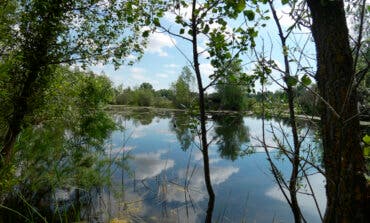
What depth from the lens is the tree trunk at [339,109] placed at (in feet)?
7.09

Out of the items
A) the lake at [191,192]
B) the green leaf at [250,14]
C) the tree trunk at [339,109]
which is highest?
the green leaf at [250,14]

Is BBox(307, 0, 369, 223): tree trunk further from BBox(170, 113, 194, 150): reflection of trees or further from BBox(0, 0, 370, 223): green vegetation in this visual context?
BBox(170, 113, 194, 150): reflection of trees

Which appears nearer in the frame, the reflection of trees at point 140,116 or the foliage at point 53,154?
the foliage at point 53,154

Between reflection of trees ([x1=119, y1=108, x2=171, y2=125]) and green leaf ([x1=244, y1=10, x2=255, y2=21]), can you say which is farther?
reflection of trees ([x1=119, y1=108, x2=171, y2=125])

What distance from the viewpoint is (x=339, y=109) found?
2160 millimetres

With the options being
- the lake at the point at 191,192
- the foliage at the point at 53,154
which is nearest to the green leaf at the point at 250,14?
the lake at the point at 191,192

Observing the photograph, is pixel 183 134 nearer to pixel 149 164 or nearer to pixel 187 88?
pixel 149 164

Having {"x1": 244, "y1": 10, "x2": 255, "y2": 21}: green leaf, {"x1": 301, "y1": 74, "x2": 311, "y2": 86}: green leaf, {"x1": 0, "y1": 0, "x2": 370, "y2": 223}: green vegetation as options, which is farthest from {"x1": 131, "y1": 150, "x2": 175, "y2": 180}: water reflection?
{"x1": 301, "y1": 74, "x2": 311, "y2": 86}: green leaf

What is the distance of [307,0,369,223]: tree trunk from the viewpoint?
216 cm

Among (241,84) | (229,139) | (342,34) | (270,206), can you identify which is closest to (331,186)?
(342,34)

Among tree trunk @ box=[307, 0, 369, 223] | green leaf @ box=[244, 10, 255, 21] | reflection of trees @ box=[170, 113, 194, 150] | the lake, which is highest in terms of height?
green leaf @ box=[244, 10, 255, 21]

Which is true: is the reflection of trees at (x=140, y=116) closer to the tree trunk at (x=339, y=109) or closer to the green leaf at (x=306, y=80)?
the tree trunk at (x=339, y=109)

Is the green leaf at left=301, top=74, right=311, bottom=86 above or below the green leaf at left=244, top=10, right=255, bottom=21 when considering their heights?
below

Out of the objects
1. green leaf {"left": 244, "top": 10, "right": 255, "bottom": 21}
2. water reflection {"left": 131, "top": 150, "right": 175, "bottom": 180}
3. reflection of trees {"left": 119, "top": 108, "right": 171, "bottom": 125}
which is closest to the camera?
green leaf {"left": 244, "top": 10, "right": 255, "bottom": 21}
